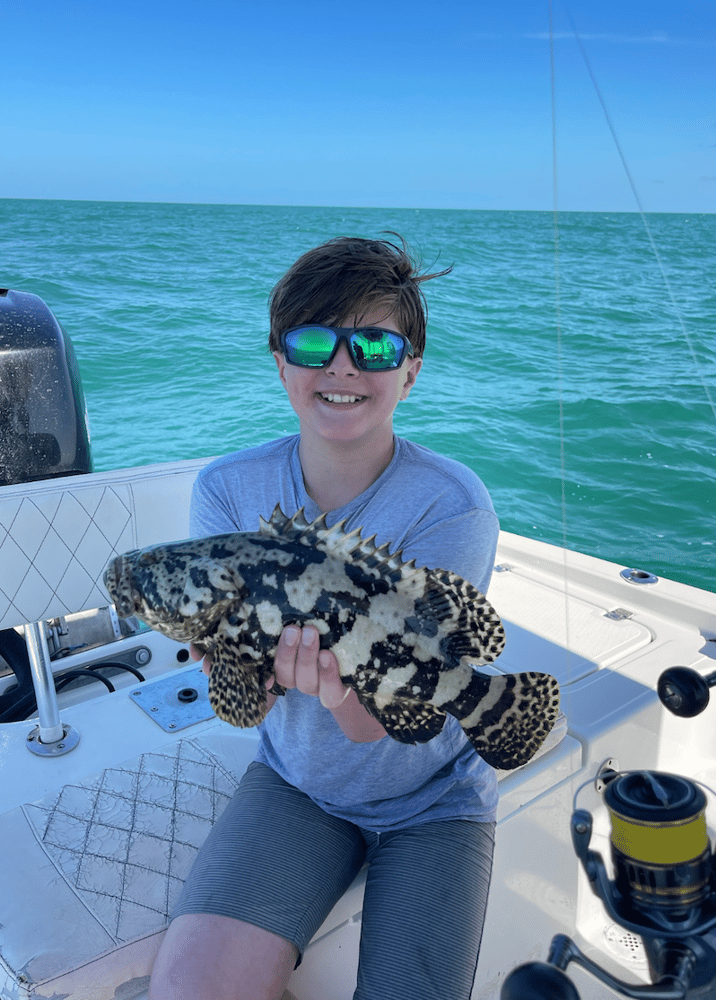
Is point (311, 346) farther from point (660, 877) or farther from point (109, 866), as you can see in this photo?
point (109, 866)

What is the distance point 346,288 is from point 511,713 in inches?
53.0

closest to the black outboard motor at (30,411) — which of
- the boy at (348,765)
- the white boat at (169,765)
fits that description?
the white boat at (169,765)

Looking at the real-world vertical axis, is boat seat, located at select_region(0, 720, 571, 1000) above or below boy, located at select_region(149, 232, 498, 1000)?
below

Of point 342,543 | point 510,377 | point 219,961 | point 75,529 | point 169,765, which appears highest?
point 342,543

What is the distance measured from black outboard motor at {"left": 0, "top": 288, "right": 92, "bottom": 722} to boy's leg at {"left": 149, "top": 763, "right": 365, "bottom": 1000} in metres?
2.36

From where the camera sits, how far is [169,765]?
121 inches

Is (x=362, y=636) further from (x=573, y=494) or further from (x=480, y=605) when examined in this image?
(x=573, y=494)

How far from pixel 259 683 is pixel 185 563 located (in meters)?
0.39

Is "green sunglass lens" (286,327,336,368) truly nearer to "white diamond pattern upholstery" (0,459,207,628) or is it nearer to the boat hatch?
"white diamond pattern upholstery" (0,459,207,628)

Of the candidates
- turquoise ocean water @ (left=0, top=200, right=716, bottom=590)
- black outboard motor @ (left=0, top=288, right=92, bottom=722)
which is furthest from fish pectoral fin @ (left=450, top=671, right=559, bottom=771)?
black outboard motor @ (left=0, top=288, right=92, bottom=722)

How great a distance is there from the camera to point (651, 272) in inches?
994

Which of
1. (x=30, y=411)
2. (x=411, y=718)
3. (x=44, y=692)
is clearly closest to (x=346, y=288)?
(x=411, y=718)

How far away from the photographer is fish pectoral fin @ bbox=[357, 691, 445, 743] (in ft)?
6.43

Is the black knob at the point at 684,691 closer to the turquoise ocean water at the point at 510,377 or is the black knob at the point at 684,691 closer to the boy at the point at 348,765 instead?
the boy at the point at 348,765
